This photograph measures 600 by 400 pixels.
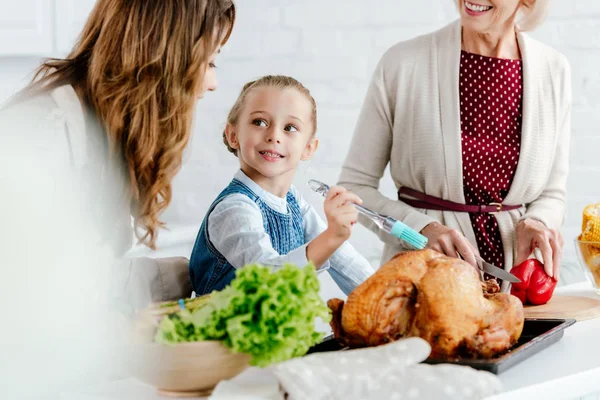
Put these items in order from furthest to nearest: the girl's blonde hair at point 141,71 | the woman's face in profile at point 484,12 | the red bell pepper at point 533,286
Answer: the woman's face in profile at point 484,12 < the red bell pepper at point 533,286 < the girl's blonde hair at point 141,71

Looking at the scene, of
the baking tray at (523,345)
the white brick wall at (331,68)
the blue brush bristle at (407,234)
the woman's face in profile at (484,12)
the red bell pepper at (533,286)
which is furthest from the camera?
the white brick wall at (331,68)

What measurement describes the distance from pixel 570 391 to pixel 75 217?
0.68m

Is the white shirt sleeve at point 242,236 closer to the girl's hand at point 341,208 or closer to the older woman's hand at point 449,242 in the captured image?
the girl's hand at point 341,208

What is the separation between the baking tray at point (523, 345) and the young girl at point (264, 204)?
8.9 inches

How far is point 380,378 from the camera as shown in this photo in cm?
95

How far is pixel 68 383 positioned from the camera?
3.28 ft

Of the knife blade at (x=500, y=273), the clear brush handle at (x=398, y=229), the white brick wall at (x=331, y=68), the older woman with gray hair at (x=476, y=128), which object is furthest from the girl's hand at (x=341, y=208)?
the white brick wall at (x=331, y=68)

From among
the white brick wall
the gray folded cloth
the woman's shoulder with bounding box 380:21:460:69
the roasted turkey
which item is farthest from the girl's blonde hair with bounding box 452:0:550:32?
the gray folded cloth

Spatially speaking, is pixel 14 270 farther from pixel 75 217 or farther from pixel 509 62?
pixel 509 62

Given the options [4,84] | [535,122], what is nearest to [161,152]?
[535,122]

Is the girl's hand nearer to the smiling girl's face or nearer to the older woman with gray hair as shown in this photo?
the smiling girl's face

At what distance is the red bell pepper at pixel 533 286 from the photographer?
152 centimetres

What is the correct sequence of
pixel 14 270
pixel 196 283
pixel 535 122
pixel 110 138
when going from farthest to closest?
pixel 535 122 → pixel 196 283 → pixel 110 138 → pixel 14 270

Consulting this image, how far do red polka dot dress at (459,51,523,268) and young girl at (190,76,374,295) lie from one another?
1.68 feet
